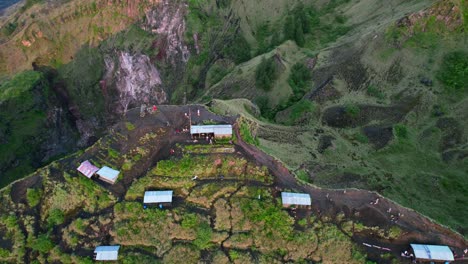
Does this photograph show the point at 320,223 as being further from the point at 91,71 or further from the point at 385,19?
the point at 91,71

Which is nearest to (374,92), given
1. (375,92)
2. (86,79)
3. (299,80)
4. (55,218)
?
(375,92)

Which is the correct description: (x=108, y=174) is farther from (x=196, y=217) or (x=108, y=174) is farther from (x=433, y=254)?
(x=433, y=254)

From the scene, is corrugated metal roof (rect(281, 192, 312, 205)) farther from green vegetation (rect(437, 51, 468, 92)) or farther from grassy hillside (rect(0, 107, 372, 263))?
green vegetation (rect(437, 51, 468, 92))

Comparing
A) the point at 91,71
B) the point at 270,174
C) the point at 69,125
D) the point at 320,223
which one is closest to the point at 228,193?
the point at 270,174

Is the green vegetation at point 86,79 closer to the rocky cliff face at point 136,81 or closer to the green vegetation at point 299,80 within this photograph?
the rocky cliff face at point 136,81

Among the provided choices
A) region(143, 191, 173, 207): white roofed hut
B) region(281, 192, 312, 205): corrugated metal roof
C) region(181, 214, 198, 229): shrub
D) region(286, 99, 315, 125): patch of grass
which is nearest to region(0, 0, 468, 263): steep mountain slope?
region(286, 99, 315, 125): patch of grass

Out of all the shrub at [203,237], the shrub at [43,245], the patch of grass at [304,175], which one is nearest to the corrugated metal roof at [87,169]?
the shrub at [43,245]

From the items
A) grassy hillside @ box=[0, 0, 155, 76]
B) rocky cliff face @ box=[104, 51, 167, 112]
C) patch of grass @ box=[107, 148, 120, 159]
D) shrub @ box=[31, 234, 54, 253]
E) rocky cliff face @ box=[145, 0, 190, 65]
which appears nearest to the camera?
shrub @ box=[31, 234, 54, 253]
